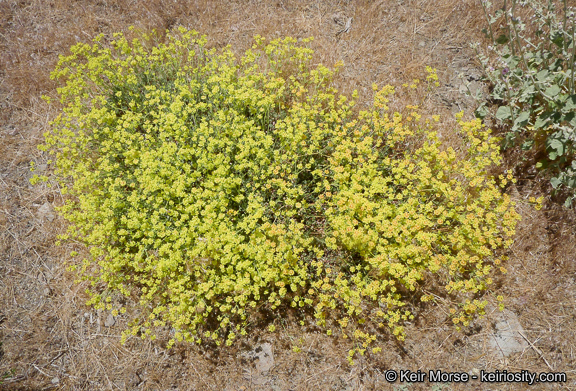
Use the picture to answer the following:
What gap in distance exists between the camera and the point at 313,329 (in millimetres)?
3602

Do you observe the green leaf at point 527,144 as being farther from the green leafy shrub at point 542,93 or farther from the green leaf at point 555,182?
the green leaf at point 555,182

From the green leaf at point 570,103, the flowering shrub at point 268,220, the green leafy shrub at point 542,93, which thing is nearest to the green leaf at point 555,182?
the green leafy shrub at point 542,93

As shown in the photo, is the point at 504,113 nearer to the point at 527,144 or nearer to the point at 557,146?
the point at 527,144

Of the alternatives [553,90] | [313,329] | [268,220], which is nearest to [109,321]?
[268,220]

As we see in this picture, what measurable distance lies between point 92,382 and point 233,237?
2.18 metres

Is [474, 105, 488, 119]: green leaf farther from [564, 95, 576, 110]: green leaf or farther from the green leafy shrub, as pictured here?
[564, 95, 576, 110]: green leaf

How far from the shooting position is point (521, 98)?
3672mm

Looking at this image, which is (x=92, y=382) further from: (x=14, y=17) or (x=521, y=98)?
(x=14, y=17)

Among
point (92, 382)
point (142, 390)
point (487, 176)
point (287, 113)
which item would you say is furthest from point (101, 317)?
point (487, 176)

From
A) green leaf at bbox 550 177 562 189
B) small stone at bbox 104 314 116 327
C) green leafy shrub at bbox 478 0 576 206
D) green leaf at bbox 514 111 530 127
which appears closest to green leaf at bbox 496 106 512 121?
green leafy shrub at bbox 478 0 576 206

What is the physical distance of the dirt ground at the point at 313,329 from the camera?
348 cm

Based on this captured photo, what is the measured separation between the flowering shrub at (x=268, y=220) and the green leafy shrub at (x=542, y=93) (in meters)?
0.52

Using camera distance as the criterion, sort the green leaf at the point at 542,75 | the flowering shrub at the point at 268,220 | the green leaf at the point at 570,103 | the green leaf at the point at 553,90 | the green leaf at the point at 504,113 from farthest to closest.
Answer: the green leaf at the point at 504,113
the green leaf at the point at 542,75
the green leaf at the point at 553,90
the green leaf at the point at 570,103
the flowering shrub at the point at 268,220

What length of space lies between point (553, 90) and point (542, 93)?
182 mm
